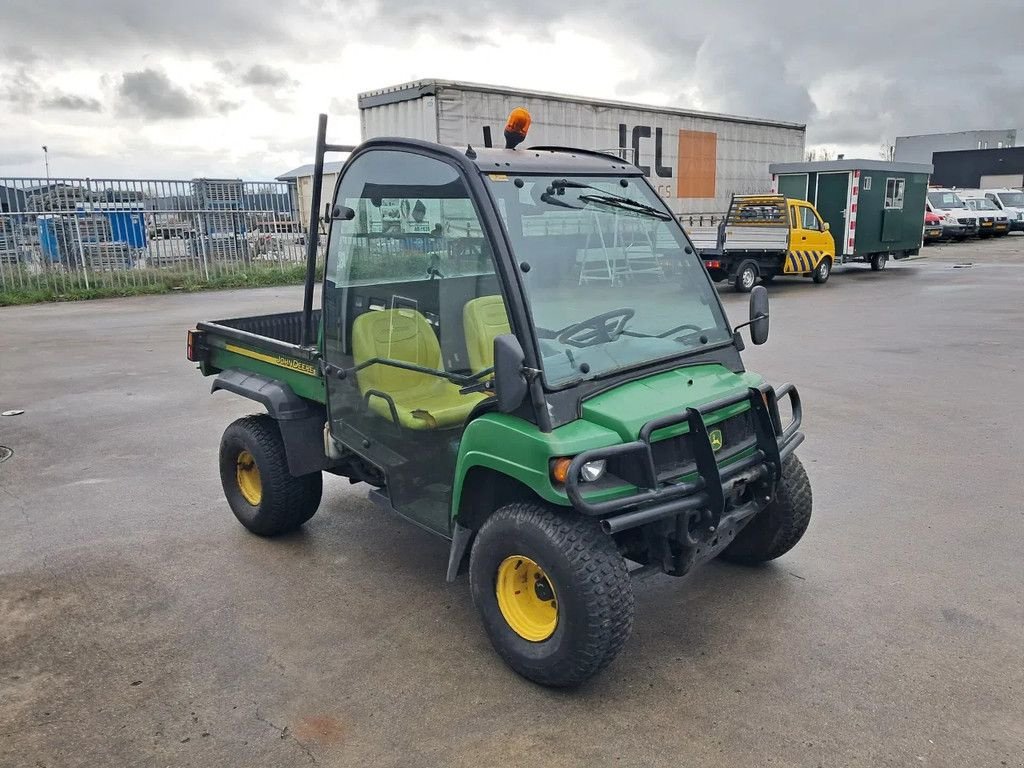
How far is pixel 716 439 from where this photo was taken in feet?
10.7

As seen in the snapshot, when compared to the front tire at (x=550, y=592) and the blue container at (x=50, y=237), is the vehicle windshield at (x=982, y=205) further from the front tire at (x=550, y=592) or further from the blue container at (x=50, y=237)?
the front tire at (x=550, y=592)

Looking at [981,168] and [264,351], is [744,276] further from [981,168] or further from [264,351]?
[981,168]

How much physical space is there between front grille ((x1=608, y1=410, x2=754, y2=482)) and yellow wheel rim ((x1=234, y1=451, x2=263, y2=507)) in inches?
97.6

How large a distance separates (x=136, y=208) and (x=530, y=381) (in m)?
16.2

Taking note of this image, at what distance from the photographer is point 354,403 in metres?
3.85

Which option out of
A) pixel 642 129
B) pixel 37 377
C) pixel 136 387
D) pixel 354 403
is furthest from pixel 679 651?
pixel 642 129

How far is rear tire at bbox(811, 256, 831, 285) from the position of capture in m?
17.0

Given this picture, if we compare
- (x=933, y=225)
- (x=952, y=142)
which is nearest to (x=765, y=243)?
(x=933, y=225)

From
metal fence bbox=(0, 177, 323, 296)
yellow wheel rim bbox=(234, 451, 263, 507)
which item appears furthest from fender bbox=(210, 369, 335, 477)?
metal fence bbox=(0, 177, 323, 296)

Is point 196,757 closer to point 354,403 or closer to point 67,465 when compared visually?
point 354,403

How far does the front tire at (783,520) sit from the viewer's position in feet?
12.5

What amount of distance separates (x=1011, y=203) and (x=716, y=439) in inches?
1387

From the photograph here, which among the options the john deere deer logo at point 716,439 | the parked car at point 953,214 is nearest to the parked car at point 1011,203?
the parked car at point 953,214

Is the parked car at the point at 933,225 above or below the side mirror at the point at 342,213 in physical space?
below
